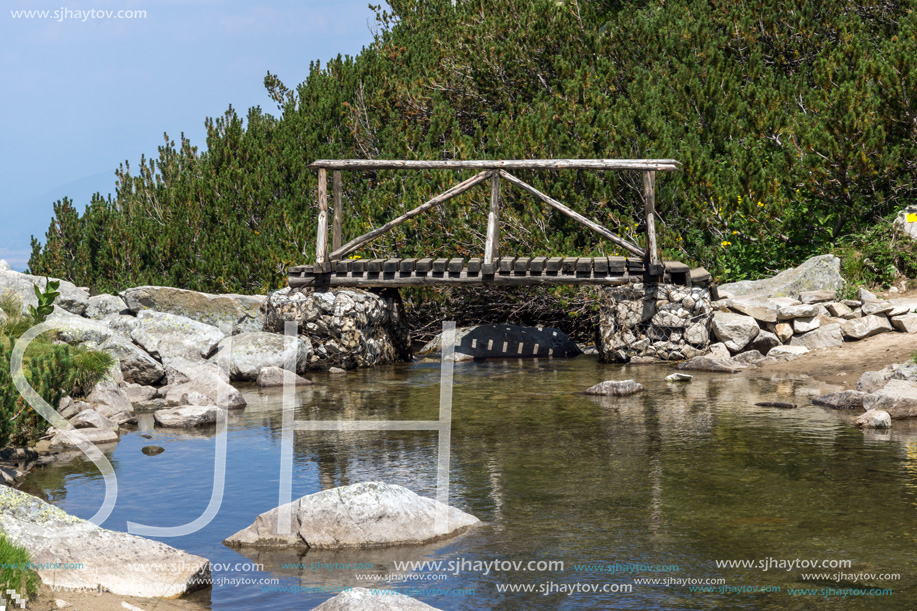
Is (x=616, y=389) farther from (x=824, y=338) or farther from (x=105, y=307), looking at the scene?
→ (x=105, y=307)

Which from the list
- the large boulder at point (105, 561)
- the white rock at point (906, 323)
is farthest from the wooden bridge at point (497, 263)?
the large boulder at point (105, 561)

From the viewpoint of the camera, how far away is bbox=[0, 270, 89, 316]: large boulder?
15445 millimetres

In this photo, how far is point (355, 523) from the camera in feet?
19.1

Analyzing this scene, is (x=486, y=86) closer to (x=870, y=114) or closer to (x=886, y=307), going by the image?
(x=870, y=114)

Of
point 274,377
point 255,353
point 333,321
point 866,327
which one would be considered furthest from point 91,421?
point 866,327

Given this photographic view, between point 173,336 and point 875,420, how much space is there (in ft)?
33.4

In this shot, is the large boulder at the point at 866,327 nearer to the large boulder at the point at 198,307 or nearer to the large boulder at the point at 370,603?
the large boulder at the point at 198,307

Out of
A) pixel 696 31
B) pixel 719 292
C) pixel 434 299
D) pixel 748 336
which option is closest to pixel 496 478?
pixel 748 336

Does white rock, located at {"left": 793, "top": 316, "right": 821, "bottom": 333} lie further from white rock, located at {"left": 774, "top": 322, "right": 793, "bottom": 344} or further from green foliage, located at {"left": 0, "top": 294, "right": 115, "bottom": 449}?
green foliage, located at {"left": 0, "top": 294, "right": 115, "bottom": 449}

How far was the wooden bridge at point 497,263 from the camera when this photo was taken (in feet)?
47.6

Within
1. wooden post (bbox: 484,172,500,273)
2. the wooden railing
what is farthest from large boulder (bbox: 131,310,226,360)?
wooden post (bbox: 484,172,500,273)

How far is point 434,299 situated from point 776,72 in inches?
390

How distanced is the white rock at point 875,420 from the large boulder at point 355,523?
4.76 m

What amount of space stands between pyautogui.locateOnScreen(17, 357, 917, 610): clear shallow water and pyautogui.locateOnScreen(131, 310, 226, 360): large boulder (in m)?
3.08
